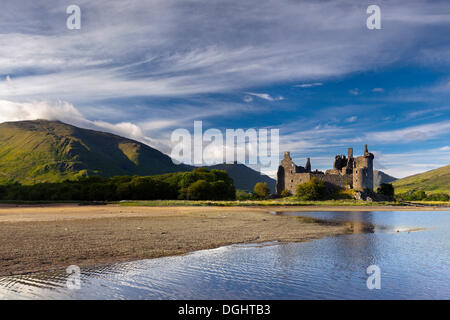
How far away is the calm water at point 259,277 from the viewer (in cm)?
1005

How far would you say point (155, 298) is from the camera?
9641mm

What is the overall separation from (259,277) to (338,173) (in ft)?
287

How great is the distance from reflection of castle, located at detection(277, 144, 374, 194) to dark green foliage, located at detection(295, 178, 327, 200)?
744 cm

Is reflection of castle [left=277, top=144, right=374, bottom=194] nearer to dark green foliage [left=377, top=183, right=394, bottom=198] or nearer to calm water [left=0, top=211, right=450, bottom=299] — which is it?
dark green foliage [left=377, top=183, right=394, bottom=198]

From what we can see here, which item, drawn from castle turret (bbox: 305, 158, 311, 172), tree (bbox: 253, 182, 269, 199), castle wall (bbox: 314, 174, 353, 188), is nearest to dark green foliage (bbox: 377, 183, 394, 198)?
castle wall (bbox: 314, 174, 353, 188)

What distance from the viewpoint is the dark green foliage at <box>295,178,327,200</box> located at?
3199 inches

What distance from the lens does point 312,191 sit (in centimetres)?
8150

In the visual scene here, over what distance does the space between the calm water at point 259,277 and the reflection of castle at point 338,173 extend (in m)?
72.8

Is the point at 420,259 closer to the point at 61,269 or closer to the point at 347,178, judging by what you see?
the point at 61,269

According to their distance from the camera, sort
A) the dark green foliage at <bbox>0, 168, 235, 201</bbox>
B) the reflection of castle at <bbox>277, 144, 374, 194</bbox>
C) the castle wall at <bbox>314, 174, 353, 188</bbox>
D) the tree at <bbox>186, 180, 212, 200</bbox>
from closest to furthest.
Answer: the tree at <bbox>186, 180, 212, 200</bbox> → the dark green foliage at <bbox>0, 168, 235, 201</bbox> → the reflection of castle at <bbox>277, 144, 374, 194</bbox> → the castle wall at <bbox>314, 174, 353, 188</bbox>

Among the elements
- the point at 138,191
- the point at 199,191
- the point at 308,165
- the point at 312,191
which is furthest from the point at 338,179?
the point at 138,191

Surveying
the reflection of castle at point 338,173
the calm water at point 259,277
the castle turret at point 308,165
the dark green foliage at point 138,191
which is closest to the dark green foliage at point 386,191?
the reflection of castle at point 338,173

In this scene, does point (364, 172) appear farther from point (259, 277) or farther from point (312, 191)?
point (259, 277)

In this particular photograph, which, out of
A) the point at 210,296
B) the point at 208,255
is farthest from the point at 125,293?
the point at 208,255
